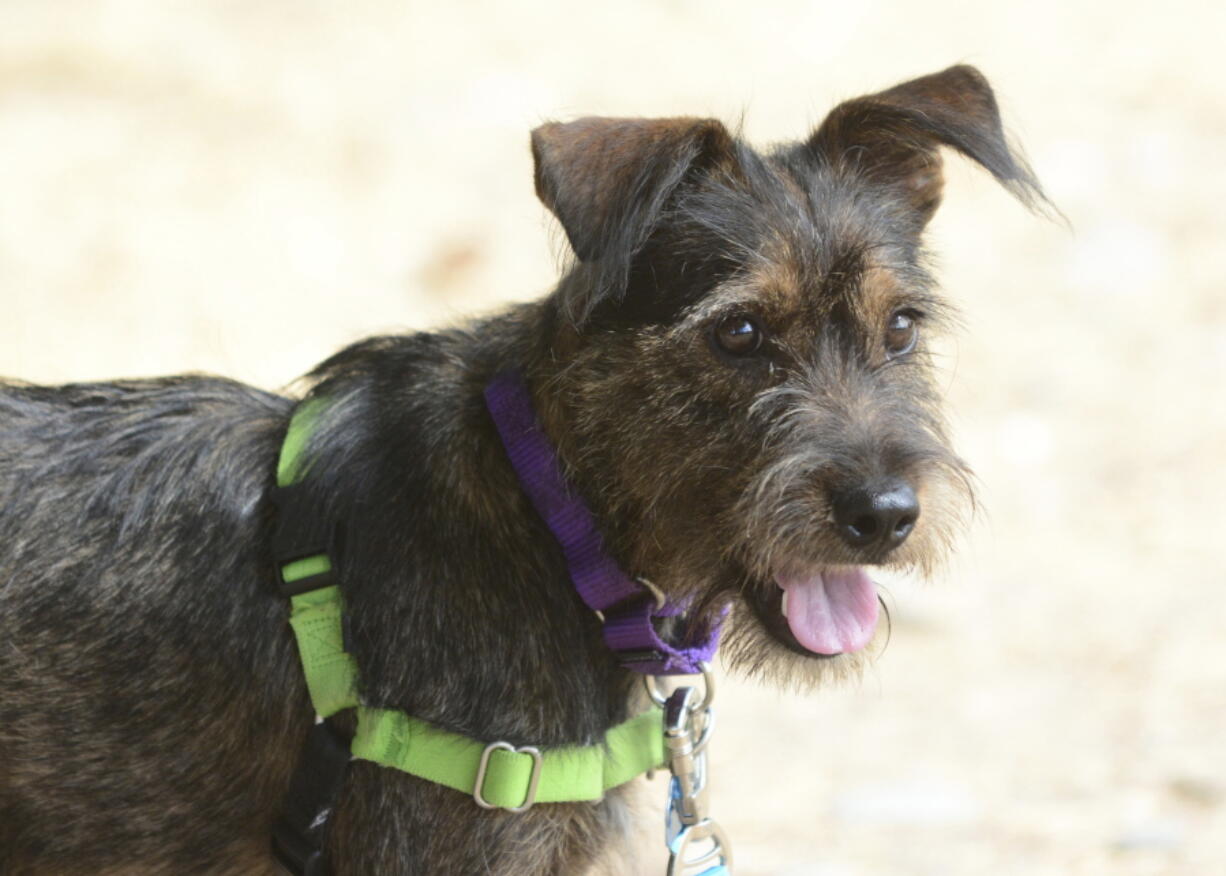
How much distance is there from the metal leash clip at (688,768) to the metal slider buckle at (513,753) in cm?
32

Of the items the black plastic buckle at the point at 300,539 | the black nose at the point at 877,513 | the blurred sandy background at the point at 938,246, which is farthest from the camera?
the blurred sandy background at the point at 938,246

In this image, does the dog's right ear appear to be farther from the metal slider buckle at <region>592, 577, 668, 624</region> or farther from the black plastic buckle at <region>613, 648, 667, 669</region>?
the black plastic buckle at <region>613, 648, 667, 669</region>

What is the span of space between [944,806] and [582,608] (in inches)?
112

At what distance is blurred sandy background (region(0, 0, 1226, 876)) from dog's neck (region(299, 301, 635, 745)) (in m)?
2.22

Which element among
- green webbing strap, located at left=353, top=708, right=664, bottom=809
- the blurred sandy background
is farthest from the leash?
the blurred sandy background

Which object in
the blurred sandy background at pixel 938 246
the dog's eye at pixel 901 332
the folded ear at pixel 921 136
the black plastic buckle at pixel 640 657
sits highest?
the folded ear at pixel 921 136

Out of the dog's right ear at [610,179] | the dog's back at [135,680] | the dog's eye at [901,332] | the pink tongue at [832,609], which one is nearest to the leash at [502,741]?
the dog's back at [135,680]

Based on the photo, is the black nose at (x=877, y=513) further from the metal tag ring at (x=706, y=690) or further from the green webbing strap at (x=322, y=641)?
the green webbing strap at (x=322, y=641)

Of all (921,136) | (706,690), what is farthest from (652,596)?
(921,136)

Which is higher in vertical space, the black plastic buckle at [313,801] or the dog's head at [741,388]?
the dog's head at [741,388]

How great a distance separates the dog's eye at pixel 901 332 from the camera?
3.43 meters

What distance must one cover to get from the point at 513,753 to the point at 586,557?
463 millimetres

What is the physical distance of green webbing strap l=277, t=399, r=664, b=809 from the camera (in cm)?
316

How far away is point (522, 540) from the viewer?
3342mm
